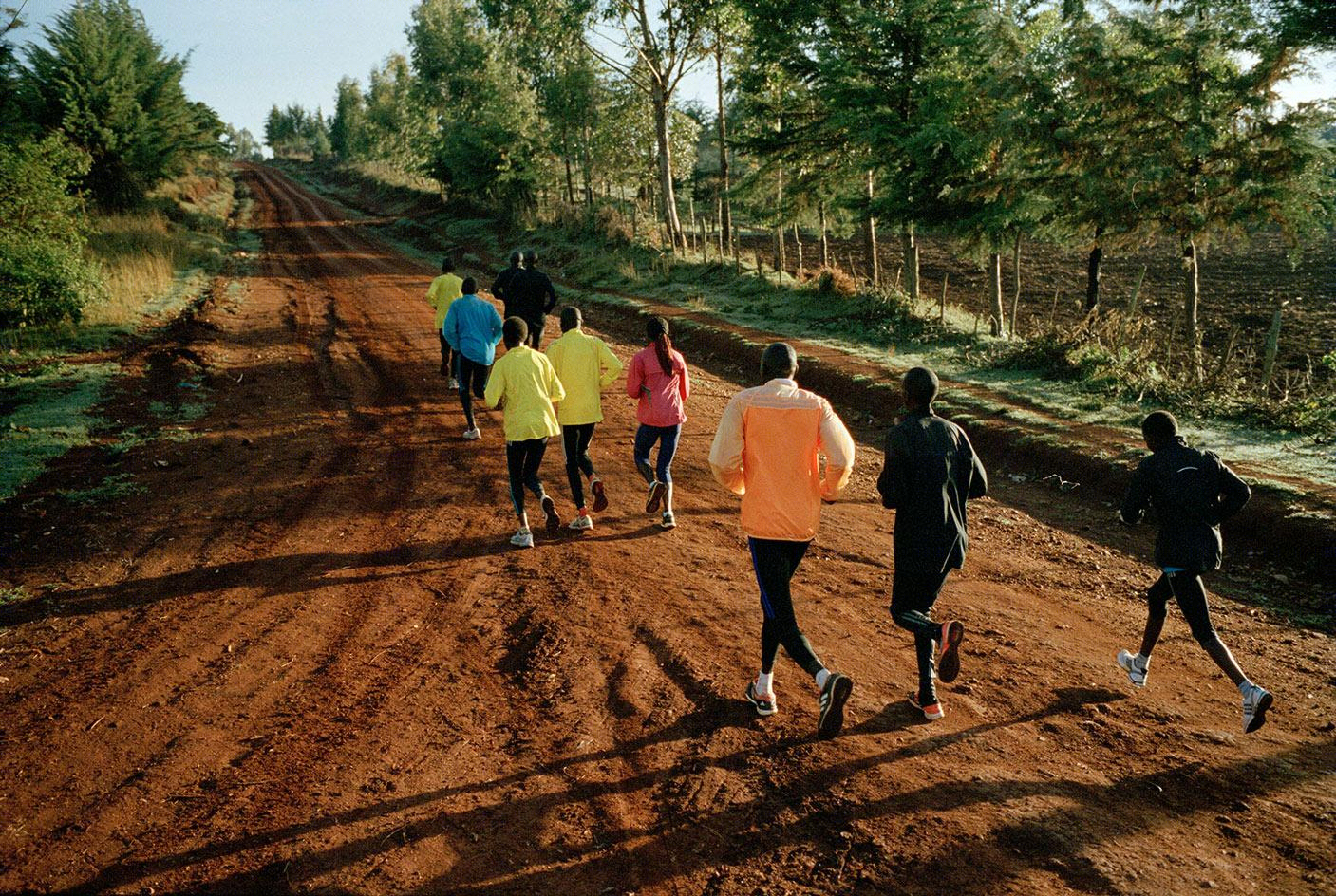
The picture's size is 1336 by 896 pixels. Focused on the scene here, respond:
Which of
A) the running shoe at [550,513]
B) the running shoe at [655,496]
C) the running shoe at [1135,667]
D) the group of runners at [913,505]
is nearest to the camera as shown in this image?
the group of runners at [913,505]

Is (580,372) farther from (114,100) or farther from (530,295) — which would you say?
(114,100)

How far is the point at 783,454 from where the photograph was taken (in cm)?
451

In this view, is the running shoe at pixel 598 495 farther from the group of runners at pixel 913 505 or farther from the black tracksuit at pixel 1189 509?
the black tracksuit at pixel 1189 509

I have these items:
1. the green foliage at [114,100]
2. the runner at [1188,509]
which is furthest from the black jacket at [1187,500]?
the green foliage at [114,100]

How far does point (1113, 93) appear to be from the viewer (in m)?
13.7

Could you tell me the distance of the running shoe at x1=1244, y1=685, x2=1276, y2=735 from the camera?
4582 millimetres

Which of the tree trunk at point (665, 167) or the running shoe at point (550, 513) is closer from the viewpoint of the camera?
the running shoe at point (550, 513)

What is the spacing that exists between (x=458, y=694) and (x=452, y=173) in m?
37.4

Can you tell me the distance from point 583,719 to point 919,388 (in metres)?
2.86

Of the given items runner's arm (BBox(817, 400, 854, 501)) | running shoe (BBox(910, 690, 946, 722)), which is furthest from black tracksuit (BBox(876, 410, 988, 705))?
running shoe (BBox(910, 690, 946, 722))

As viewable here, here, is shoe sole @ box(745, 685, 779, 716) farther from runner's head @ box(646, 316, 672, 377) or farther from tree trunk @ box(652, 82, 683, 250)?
tree trunk @ box(652, 82, 683, 250)

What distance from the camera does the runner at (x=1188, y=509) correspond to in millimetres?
4848

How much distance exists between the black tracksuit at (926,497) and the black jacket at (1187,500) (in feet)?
4.14

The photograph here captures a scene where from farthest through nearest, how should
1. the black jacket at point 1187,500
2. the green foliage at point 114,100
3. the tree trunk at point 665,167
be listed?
1. the tree trunk at point 665,167
2. the green foliage at point 114,100
3. the black jacket at point 1187,500
